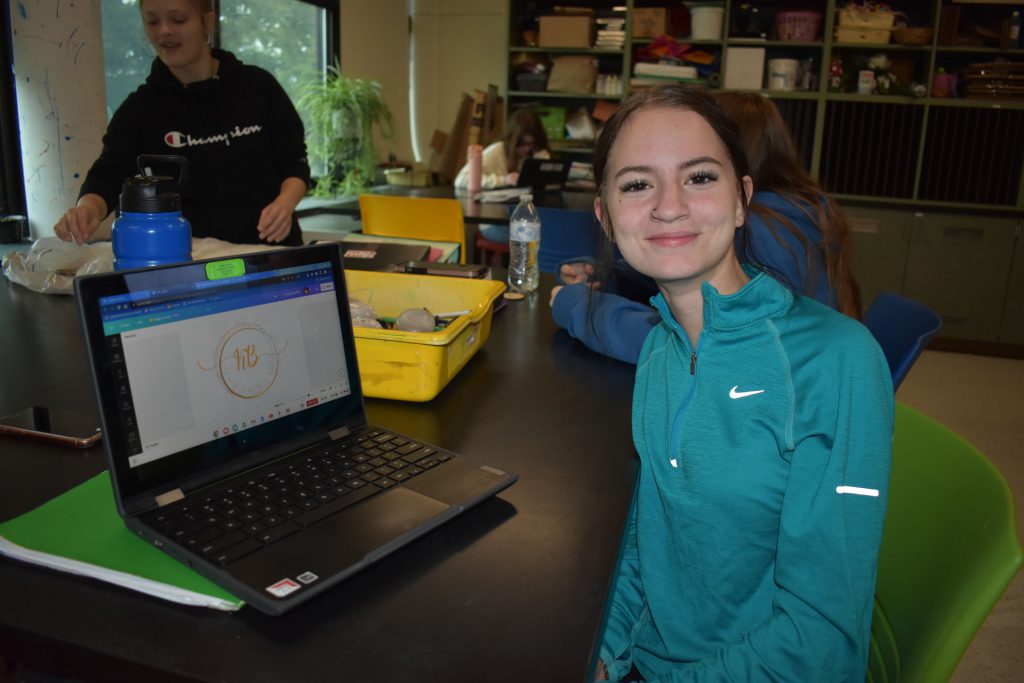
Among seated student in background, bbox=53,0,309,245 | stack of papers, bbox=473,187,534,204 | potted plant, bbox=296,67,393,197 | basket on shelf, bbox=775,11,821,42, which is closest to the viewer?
seated student in background, bbox=53,0,309,245

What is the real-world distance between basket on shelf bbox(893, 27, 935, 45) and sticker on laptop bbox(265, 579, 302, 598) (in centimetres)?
464

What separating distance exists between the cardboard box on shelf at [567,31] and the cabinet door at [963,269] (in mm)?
2167

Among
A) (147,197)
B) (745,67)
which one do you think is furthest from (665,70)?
(147,197)

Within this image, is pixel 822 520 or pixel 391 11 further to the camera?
pixel 391 11

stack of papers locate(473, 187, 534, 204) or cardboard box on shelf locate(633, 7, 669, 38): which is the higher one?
cardboard box on shelf locate(633, 7, 669, 38)

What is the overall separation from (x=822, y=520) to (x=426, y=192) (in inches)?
139

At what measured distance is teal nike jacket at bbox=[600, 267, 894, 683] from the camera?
32.6 inches

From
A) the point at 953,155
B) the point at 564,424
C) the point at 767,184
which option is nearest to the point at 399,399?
the point at 564,424

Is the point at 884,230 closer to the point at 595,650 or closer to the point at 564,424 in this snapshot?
the point at 564,424

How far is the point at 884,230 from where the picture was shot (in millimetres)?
4422

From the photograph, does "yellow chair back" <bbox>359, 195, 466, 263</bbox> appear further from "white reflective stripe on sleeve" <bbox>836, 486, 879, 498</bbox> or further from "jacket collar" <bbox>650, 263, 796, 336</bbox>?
"white reflective stripe on sleeve" <bbox>836, 486, 879, 498</bbox>

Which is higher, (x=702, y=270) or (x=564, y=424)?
(x=702, y=270)

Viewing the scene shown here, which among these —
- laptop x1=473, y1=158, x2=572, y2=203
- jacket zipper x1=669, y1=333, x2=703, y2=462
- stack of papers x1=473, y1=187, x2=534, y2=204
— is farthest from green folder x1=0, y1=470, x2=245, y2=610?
laptop x1=473, y1=158, x2=572, y2=203

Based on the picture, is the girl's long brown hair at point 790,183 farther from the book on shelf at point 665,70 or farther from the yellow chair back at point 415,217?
the book on shelf at point 665,70
